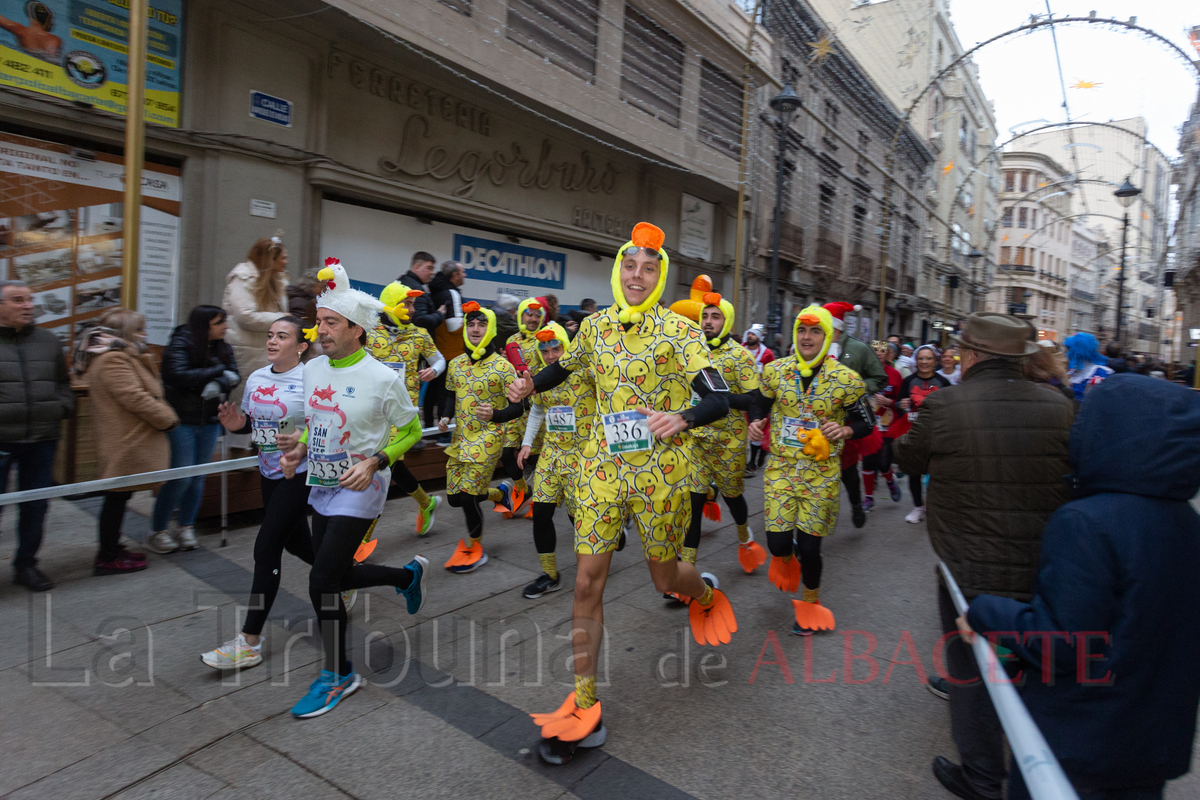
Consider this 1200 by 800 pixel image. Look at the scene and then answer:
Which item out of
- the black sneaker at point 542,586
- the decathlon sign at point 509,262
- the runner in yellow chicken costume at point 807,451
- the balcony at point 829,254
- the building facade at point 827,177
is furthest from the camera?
the balcony at point 829,254

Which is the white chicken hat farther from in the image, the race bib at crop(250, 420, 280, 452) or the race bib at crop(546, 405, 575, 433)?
the race bib at crop(546, 405, 575, 433)

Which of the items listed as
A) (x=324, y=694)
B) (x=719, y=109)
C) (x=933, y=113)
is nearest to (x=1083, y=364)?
(x=324, y=694)

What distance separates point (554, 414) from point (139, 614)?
110 inches

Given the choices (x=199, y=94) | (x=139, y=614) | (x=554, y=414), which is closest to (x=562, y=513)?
(x=554, y=414)

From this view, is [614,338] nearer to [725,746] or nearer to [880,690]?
[725,746]

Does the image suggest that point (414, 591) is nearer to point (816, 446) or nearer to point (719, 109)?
point (816, 446)

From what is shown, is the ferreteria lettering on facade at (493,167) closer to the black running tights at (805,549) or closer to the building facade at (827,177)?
the building facade at (827,177)

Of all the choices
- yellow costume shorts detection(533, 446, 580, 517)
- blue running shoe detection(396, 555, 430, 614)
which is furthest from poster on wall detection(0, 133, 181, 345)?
blue running shoe detection(396, 555, 430, 614)

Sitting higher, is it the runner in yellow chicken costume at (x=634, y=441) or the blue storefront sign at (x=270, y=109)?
the blue storefront sign at (x=270, y=109)

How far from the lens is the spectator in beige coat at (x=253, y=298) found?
6453 mm

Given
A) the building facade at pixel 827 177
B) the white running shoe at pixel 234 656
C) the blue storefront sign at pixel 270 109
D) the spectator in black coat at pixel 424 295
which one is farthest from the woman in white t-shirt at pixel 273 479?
the building facade at pixel 827 177

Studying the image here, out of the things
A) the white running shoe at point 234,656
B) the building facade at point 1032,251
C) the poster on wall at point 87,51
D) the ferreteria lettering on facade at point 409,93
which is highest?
the building facade at point 1032,251

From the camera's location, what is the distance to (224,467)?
5172 millimetres

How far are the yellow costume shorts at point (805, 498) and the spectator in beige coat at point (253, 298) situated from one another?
4.67m
